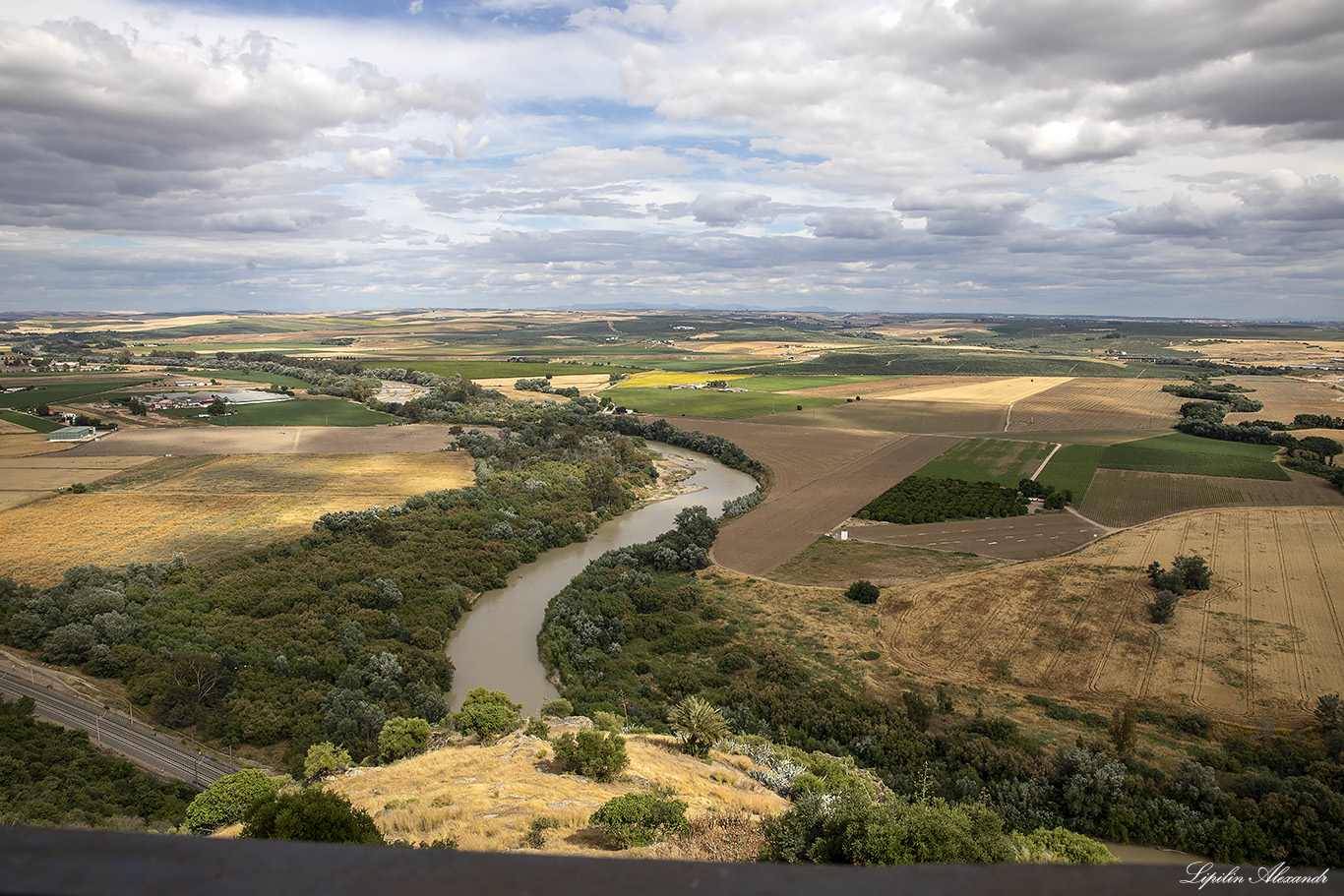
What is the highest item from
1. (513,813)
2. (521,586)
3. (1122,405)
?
(1122,405)

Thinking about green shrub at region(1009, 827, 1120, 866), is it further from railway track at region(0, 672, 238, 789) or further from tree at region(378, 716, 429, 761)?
railway track at region(0, 672, 238, 789)

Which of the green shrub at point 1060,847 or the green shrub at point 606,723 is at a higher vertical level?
the green shrub at point 606,723

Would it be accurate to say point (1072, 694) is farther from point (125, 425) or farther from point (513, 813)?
point (125, 425)

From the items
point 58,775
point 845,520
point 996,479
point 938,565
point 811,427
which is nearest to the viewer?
point 58,775

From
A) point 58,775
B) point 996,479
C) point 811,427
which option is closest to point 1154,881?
point 58,775

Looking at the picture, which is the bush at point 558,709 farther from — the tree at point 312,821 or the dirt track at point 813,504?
the dirt track at point 813,504

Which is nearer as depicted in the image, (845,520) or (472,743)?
(472,743)

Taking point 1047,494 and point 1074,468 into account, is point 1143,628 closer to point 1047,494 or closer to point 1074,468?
point 1047,494

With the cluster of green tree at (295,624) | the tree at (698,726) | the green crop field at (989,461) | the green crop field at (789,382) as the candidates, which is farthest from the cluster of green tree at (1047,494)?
the green crop field at (789,382)
